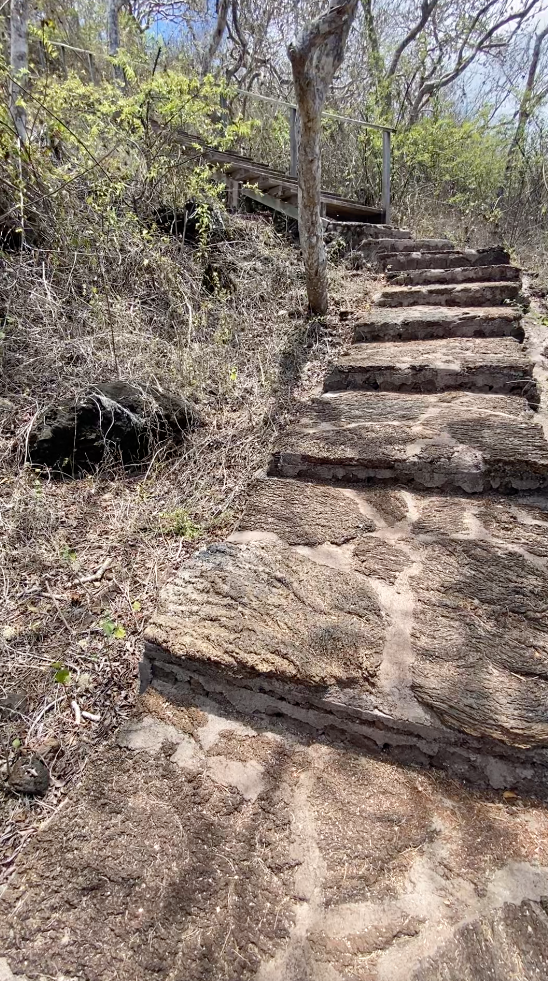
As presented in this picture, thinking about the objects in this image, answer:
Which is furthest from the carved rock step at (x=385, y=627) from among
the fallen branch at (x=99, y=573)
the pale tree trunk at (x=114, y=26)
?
the pale tree trunk at (x=114, y=26)

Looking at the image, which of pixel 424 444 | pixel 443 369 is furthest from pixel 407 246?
pixel 424 444

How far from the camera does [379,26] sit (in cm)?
1011

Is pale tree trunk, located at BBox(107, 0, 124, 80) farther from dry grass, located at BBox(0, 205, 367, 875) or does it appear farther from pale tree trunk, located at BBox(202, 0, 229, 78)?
dry grass, located at BBox(0, 205, 367, 875)

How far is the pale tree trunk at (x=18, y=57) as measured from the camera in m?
3.40

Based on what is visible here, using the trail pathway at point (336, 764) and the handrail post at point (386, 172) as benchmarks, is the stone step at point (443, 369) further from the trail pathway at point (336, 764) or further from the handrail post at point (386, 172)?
the handrail post at point (386, 172)

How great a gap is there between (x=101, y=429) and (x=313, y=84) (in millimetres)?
2463

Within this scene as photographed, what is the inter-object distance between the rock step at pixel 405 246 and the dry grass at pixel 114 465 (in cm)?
91

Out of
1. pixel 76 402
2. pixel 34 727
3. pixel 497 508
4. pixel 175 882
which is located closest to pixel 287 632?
pixel 175 882

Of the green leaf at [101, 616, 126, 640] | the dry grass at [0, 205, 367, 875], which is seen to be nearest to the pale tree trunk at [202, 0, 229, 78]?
the dry grass at [0, 205, 367, 875]

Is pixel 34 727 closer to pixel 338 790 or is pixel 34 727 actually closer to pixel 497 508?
pixel 338 790

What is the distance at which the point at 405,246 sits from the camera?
17.1ft

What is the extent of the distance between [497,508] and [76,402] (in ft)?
7.26

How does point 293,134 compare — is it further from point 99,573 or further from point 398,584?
point 398,584

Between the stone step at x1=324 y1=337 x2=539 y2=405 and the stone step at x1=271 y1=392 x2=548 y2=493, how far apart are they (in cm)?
14
